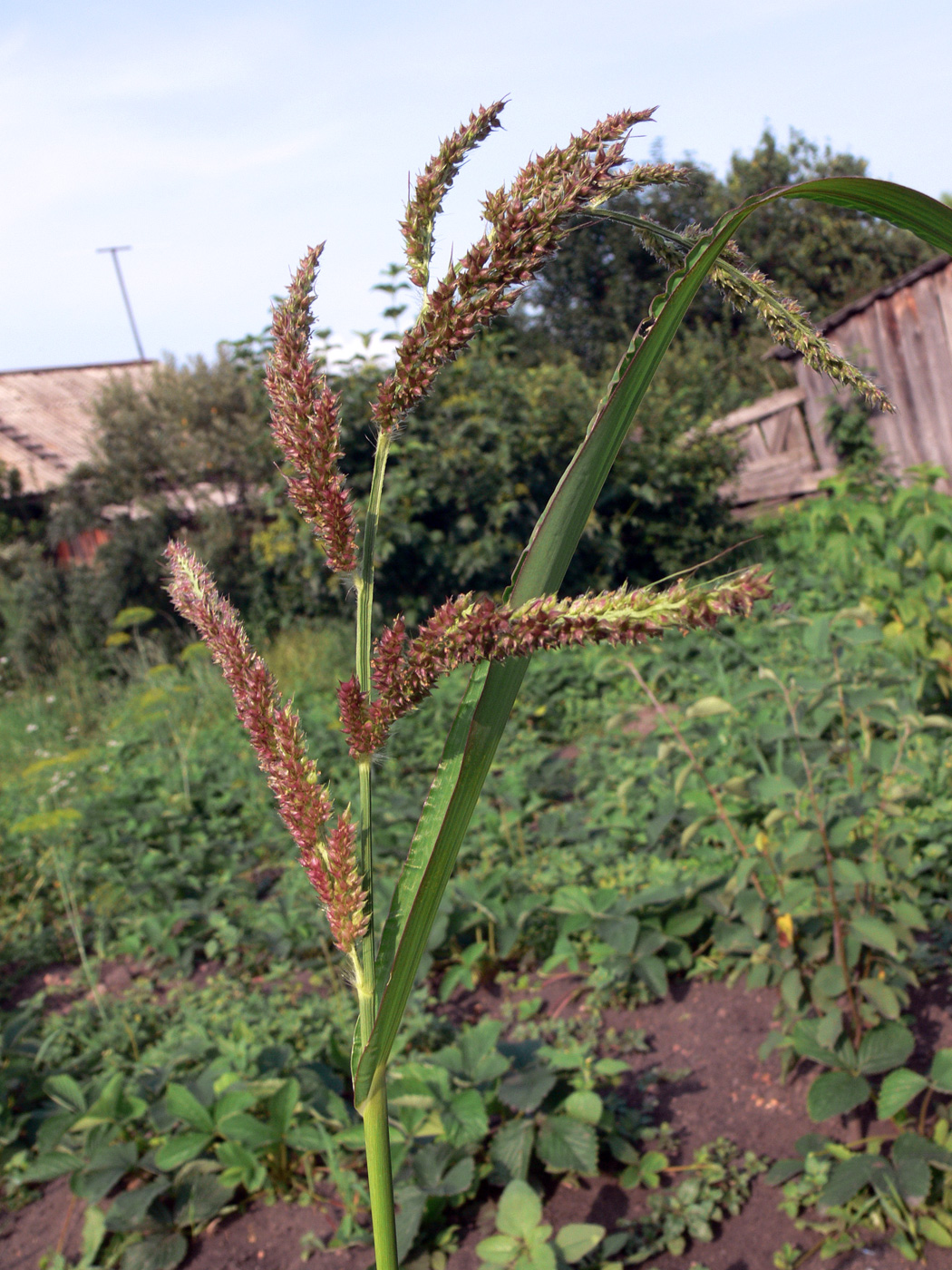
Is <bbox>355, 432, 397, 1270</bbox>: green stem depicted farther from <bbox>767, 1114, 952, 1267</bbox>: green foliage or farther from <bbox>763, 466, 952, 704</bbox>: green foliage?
<bbox>763, 466, 952, 704</bbox>: green foliage

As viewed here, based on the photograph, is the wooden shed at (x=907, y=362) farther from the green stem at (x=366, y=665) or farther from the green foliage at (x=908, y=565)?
the green stem at (x=366, y=665)

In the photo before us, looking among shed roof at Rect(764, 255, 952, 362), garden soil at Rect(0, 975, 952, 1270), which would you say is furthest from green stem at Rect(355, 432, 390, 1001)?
shed roof at Rect(764, 255, 952, 362)

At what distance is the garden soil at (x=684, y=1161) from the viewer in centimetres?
195

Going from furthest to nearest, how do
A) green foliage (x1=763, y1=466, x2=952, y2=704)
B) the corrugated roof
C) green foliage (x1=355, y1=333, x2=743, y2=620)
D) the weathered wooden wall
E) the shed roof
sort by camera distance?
1. the corrugated roof
2. green foliage (x1=355, y1=333, x2=743, y2=620)
3. the weathered wooden wall
4. the shed roof
5. green foliage (x1=763, y1=466, x2=952, y2=704)

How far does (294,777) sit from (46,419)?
64.2ft

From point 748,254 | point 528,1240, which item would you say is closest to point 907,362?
point 528,1240

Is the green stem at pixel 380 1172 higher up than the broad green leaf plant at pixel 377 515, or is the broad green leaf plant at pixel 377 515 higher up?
the broad green leaf plant at pixel 377 515

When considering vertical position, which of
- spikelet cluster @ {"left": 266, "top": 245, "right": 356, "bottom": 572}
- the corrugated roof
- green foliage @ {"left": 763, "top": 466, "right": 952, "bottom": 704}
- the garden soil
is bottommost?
the garden soil

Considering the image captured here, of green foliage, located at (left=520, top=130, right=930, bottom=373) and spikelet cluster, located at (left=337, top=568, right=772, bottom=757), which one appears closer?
spikelet cluster, located at (left=337, top=568, right=772, bottom=757)

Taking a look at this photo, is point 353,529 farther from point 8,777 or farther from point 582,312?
point 582,312

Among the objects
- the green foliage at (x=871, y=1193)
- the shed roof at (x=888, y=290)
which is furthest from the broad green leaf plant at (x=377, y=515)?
the shed roof at (x=888, y=290)

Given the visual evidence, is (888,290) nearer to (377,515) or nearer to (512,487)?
(512,487)

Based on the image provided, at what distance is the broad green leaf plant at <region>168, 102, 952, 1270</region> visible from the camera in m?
0.67

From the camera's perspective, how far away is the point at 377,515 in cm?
75
